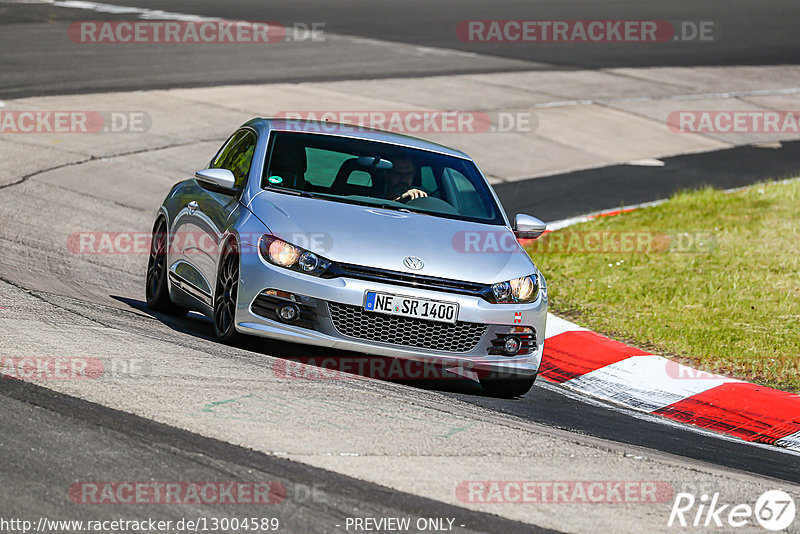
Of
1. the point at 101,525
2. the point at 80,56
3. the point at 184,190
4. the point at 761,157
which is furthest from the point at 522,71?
the point at 101,525

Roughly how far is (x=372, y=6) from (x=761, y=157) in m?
17.5

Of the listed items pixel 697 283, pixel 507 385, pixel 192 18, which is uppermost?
pixel 192 18

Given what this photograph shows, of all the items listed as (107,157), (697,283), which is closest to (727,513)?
(697,283)

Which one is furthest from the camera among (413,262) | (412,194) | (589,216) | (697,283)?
(589,216)

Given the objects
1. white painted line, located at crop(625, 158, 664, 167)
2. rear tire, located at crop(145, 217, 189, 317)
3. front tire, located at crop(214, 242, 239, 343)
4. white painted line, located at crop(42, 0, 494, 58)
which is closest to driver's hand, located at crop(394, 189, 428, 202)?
front tire, located at crop(214, 242, 239, 343)

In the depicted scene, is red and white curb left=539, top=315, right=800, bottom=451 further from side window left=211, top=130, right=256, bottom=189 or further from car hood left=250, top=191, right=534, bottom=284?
side window left=211, top=130, right=256, bottom=189

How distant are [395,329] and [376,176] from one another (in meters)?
1.56

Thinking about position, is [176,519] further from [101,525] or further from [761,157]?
[761,157]

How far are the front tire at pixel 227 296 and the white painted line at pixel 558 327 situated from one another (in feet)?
9.24

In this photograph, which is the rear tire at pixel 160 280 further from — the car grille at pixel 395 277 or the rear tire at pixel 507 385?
the rear tire at pixel 507 385

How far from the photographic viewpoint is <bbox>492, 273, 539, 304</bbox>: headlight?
7.23 m

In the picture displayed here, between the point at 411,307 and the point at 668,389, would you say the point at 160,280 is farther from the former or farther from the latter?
the point at 668,389

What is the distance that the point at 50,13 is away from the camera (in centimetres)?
2775

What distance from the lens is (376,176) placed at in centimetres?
813
